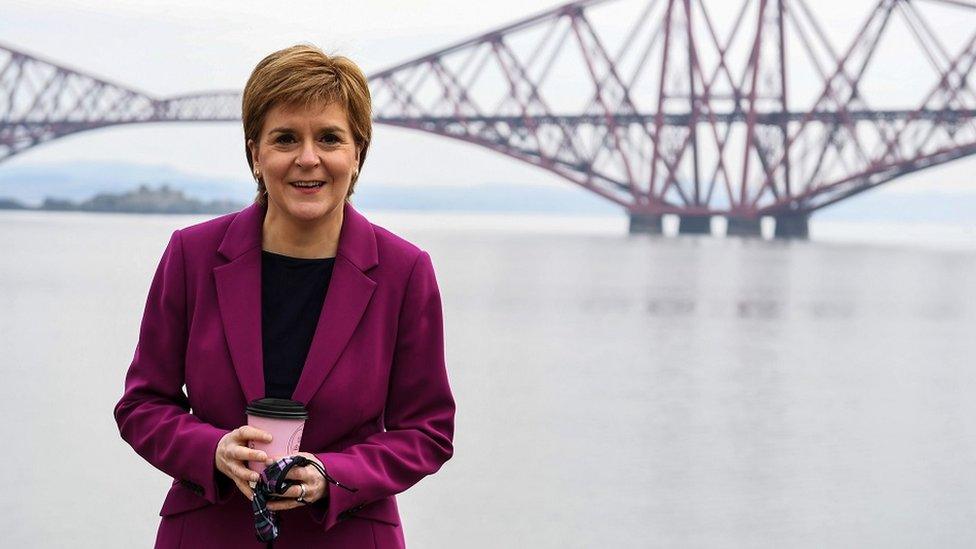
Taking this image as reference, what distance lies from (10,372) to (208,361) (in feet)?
26.1

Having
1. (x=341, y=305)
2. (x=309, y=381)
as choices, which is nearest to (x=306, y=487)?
(x=309, y=381)

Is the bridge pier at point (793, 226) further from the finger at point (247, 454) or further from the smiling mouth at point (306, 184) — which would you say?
the finger at point (247, 454)

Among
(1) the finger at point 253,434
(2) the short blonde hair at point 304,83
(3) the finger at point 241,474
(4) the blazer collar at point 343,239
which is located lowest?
(3) the finger at point 241,474

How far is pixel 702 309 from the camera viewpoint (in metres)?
16.8

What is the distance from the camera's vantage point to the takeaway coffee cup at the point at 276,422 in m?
1.91

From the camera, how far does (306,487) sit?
1.93m

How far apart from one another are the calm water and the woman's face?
9.80ft

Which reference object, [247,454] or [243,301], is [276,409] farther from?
[243,301]

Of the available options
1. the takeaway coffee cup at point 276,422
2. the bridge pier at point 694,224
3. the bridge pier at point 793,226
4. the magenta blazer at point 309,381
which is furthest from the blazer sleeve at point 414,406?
the bridge pier at point 694,224

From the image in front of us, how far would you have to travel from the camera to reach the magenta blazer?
6.56ft

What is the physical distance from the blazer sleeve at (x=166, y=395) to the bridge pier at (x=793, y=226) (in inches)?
2038

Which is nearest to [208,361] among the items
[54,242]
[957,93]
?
[54,242]

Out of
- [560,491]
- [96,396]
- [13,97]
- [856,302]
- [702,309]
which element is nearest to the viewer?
[560,491]

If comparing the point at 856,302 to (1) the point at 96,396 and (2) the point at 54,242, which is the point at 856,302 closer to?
(1) the point at 96,396
